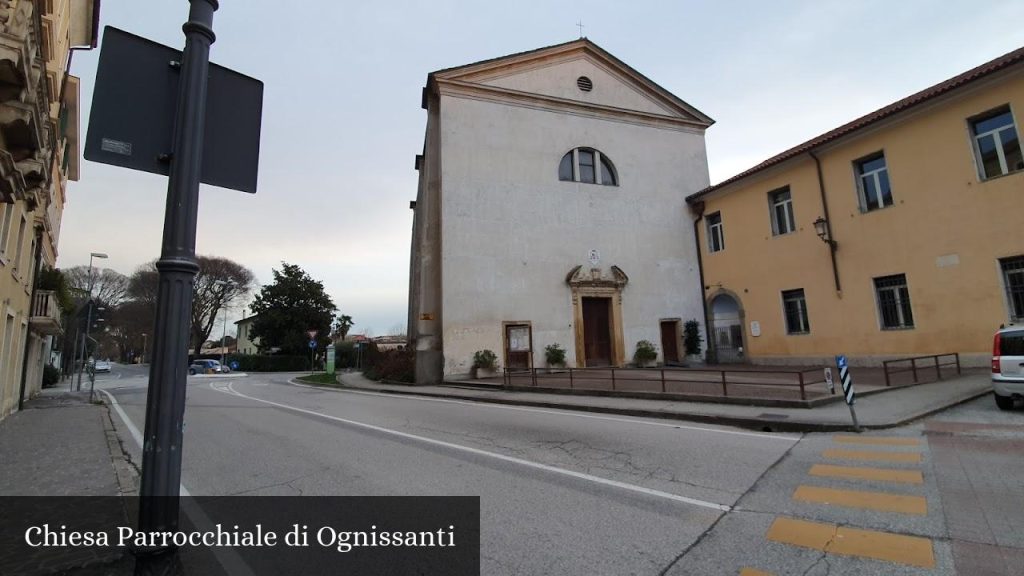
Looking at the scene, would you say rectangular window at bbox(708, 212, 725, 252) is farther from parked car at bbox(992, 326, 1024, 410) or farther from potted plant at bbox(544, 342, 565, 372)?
parked car at bbox(992, 326, 1024, 410)

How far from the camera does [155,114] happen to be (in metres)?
2.55

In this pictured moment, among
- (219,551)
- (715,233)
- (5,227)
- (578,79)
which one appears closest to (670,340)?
(715,233)

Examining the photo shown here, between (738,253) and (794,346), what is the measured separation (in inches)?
199

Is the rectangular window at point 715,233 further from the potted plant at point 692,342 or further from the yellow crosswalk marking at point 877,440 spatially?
the yellow crosswalk marking at point 877,440

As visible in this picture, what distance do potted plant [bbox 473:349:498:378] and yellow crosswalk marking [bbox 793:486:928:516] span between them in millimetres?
15690

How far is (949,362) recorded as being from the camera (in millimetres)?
14859

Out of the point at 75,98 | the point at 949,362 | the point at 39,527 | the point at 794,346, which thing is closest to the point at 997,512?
the point at 39,527

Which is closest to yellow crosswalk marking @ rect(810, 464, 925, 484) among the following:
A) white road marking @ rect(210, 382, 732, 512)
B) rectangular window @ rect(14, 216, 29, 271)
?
white road marking @ rect(210, 382, 732, 512)

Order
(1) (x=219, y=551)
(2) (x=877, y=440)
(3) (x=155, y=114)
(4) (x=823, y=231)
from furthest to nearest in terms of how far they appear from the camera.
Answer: (4) (x=823, y=231) < (2) (x=877, y=440) < (1) (x=219, y=551) < (3) (x=155, y=114)

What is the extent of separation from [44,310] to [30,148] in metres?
17.6

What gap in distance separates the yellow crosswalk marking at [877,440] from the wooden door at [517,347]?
560 inches

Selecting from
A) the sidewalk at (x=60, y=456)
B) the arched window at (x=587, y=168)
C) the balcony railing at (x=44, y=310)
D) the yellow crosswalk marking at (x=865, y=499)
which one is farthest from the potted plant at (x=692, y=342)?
the balcony railing at (x=44, y=310)

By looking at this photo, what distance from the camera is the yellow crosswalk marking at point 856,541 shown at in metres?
3.57

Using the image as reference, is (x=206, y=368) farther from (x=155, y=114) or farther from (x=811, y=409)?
(x=155, y=114)
